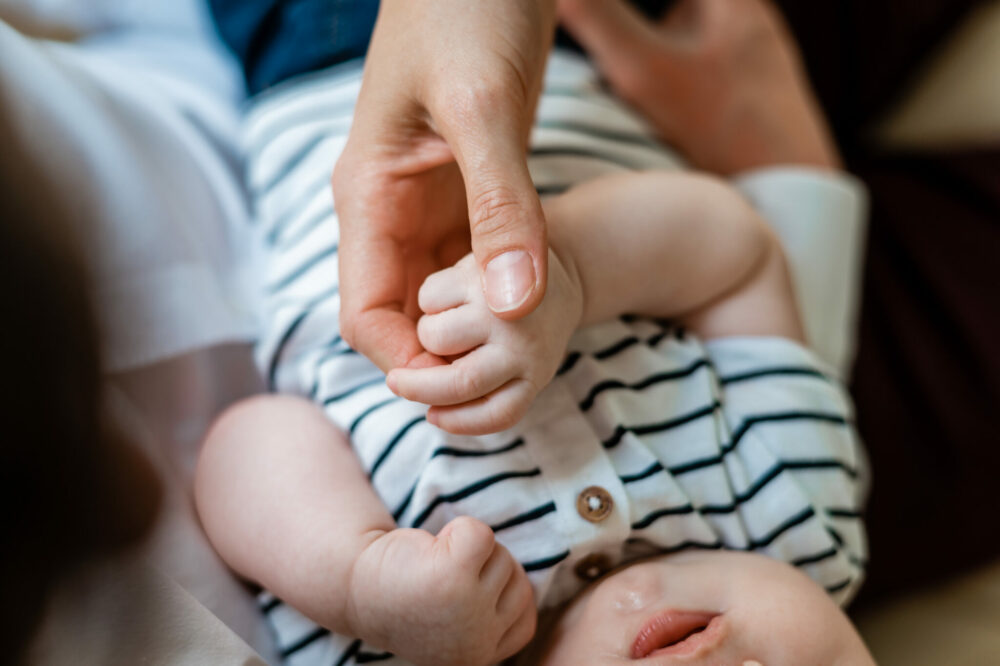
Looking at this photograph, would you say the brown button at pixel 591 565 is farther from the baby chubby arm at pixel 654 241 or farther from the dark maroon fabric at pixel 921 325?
the dark maroon fabric at pixel 921 325

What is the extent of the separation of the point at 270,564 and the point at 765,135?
78 centimetres

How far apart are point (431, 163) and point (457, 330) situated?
135 mm

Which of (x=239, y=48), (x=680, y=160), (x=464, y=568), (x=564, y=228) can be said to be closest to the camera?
(x=464, y=568)

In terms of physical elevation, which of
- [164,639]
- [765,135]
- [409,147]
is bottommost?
[164,639]

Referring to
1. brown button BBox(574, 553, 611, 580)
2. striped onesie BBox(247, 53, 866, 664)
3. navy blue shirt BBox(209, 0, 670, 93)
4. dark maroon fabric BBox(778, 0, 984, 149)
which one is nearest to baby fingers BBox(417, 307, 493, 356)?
striped onesie BBox(247, 53, 866, 664)

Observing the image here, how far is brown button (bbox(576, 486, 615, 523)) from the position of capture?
56 centimetres

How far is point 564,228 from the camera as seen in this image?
1.93ft

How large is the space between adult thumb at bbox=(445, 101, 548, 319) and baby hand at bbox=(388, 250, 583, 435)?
1.2 inches

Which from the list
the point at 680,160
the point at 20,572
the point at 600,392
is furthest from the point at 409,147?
the point at 680,160

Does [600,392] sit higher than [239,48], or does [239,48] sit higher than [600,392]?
[239,48]

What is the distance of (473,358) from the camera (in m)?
0.48

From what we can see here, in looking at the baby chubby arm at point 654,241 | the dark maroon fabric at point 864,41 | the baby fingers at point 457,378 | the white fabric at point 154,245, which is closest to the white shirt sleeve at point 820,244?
the baby chubby arm at point 654,241

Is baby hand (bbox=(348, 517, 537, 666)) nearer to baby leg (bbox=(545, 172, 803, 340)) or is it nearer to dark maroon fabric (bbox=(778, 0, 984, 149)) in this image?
baby leg (bbox=(545, 172, 803, 340))

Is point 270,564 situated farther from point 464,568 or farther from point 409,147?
point 409,147
